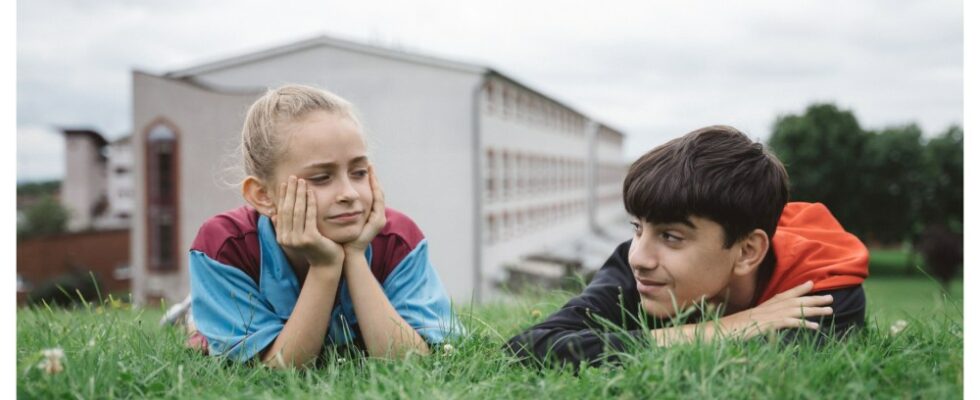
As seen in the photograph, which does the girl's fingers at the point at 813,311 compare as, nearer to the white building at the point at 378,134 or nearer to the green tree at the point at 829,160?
the white building at the point at 378,134

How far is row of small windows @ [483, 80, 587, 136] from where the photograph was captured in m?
33.2

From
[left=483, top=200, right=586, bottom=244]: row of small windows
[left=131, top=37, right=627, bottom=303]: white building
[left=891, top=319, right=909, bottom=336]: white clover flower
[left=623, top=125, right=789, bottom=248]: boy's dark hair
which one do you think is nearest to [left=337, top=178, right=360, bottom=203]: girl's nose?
[left=623, top=125, right=789, bottom=248]: boy's dark hair

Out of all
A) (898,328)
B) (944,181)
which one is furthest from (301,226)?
(944,181)

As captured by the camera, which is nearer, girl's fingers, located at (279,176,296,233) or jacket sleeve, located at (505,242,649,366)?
jacket sleeve, located at (505,242,649,366)

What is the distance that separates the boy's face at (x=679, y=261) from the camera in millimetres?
2451

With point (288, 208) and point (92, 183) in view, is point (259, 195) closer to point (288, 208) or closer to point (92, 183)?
point (288, 208)

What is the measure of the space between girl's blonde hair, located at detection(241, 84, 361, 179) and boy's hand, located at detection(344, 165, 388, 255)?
0.82ft

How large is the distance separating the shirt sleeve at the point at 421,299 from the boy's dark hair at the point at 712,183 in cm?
89

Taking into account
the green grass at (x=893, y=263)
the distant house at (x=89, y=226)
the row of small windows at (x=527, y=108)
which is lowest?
the green grass at (x=893, y=263)

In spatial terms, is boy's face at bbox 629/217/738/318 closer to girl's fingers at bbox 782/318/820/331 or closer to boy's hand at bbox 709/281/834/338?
boy's hand at bbox 709/281/834/338

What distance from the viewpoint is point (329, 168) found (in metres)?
2.64

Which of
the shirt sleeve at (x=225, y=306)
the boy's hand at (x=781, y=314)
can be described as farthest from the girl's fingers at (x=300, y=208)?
the boy's hand at (x=781, y=314)

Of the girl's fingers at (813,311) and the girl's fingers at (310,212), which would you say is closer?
the girl's fingers at (813,311)
